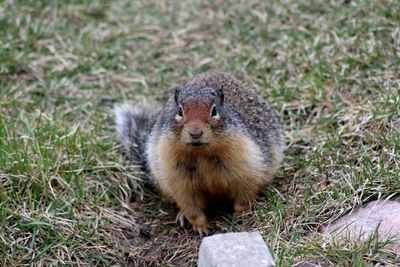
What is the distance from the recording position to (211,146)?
225 inches

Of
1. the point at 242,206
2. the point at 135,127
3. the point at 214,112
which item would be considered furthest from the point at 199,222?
the point at 135,127

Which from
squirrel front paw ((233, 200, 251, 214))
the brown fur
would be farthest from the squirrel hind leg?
squirrel front paw ((233, 200, 251, 214))

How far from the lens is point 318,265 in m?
4.95

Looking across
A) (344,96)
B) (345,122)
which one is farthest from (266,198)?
(344,96)

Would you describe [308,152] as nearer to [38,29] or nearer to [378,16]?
[378,16]

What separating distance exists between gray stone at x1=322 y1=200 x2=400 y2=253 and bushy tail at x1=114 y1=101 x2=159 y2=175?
2.07 meters

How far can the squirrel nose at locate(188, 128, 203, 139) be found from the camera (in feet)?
17.9

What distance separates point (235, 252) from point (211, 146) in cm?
128

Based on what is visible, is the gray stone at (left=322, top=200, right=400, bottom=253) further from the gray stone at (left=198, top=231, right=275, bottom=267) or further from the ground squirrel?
the ground squirrel

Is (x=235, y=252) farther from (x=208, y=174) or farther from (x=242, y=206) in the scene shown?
(x=242, y=206)

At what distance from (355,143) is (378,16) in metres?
2.45

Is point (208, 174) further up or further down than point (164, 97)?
further up

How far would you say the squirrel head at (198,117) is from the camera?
5.49 metres

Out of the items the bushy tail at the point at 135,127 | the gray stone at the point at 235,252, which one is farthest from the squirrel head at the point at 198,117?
the bushy tail at the point at 135,127
